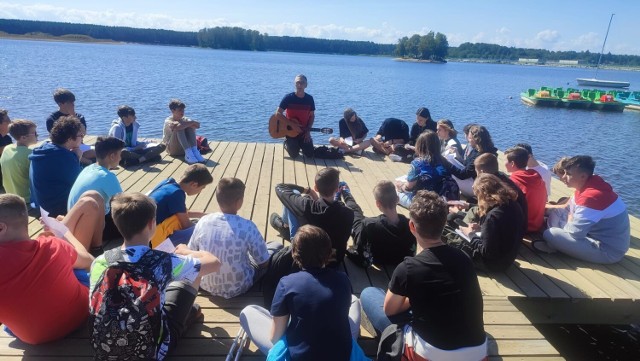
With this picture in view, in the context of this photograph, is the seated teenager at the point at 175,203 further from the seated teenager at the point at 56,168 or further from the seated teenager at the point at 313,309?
the seated teenager at the point at 313,309

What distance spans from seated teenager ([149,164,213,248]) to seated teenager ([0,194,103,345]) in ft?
3.06

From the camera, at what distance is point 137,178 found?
640cm

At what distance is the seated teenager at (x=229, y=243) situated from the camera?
316 centimetres

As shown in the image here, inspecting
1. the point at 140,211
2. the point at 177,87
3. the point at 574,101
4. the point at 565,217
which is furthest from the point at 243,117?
the point at 574,101

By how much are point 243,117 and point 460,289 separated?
1741 centimetres

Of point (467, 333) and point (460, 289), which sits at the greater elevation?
point (460, 289)

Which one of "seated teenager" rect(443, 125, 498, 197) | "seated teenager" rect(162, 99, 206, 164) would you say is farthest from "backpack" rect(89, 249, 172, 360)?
"seated teenager" rect(162, 99, 206, 164)

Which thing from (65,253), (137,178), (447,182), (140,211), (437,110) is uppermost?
(140,211)

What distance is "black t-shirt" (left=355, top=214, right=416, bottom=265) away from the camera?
3.75 metres

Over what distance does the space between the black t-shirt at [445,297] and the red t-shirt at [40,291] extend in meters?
2.00

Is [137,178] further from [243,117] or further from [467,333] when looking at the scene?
[243,117]

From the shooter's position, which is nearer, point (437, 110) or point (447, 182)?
point (447, 182)

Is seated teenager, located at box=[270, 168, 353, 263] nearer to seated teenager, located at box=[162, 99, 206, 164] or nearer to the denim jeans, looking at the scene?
the denim jeans

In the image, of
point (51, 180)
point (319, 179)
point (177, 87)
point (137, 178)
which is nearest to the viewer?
point (319, 179)
